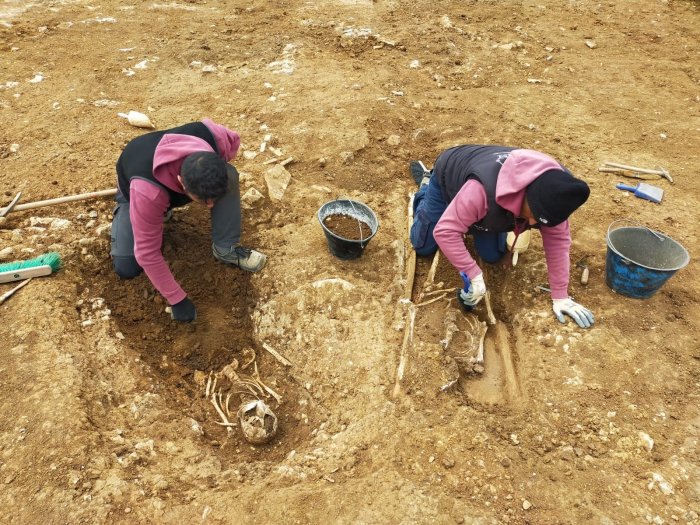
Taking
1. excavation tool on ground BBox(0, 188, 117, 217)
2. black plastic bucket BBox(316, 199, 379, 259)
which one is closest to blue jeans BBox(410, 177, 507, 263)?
black plastic bucket BBox(316, 199, 379, 259)

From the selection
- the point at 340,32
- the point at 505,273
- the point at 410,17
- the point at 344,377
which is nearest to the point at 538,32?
the point at 410,17

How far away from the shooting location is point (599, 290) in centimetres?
370

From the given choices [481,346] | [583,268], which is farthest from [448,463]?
[583,268]

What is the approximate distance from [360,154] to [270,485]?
3314 millimetres

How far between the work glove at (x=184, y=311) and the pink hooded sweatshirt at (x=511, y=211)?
1.81 metres

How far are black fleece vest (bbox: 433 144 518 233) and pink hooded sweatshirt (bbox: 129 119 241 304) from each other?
1655mm

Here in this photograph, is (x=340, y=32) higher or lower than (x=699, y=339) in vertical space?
higher

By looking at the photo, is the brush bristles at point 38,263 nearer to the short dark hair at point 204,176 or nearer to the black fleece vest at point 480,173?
the short dark hair at point 204,176

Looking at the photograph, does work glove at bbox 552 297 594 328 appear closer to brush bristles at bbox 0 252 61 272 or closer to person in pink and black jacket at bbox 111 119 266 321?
person in pink and black jacket at bbox 111 119 266 321

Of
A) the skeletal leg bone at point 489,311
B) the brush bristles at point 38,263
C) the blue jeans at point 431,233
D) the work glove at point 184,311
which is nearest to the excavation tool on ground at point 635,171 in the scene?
the blue jeans at point 431,233

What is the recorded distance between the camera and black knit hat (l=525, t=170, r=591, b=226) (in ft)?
8.35

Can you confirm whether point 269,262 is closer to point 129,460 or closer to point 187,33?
point 129,460

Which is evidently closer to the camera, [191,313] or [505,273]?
[191,313]

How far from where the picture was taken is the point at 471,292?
3475 millimetres
